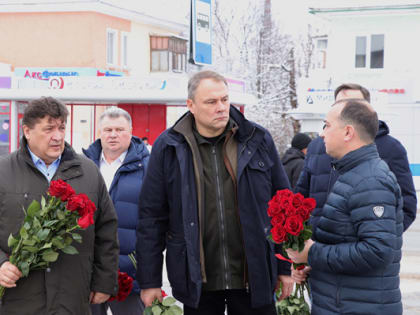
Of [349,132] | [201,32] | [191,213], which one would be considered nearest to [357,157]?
[349,132]

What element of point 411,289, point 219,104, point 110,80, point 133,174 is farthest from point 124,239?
point 110,80

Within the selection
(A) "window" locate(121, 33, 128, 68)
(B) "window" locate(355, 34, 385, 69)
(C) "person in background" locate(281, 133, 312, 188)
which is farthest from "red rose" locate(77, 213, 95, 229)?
(A) "window" locate(121, 33, 128, 68)

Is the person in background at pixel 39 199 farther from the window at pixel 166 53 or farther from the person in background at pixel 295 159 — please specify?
the window at pixel 166 53

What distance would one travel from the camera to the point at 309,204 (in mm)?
4133

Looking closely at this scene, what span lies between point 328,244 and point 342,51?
29185mm

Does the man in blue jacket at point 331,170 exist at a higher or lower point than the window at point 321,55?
lower

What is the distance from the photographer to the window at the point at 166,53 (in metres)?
43.8

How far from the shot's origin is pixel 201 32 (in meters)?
15.0

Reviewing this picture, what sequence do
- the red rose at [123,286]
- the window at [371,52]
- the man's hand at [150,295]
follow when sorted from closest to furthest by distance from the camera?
the man's hand at [150,295]
the red rose at [123,286]
the window at [371,52]

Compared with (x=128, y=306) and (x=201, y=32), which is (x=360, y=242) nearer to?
(x=128, y=306)

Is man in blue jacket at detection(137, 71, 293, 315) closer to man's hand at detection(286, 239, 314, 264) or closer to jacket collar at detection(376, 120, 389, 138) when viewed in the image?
man's hand at detection(286, 239, 314, 264)

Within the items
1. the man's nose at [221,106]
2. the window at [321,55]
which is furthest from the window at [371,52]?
the man's nose at [221,106]

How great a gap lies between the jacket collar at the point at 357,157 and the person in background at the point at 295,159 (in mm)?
4812

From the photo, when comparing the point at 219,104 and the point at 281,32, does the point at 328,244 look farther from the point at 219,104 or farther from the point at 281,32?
the point at 281,32
